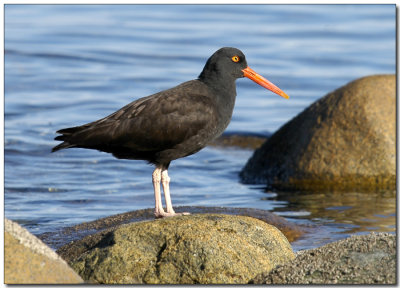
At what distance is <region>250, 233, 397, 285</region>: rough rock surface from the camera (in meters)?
4.99

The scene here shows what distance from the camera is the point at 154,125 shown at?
675 cm

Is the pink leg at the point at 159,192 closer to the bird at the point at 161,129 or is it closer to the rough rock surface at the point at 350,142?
the bird at the point at 161,129

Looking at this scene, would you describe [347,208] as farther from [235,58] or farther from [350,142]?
[235,58]

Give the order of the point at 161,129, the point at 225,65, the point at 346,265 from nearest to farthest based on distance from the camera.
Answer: the point at 346,265
the point at 161,129
the point at 225,65

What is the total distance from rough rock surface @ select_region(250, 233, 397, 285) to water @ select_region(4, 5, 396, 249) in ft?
7.99

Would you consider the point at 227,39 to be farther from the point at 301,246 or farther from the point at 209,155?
the point at 301,246

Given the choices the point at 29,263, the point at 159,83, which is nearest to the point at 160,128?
the point at 29,263

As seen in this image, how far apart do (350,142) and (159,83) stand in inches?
277

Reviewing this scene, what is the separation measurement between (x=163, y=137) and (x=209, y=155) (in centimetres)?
588

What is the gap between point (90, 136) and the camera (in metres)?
6.74

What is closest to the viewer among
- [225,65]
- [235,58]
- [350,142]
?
[225,65]

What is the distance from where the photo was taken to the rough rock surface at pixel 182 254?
5.48 metres

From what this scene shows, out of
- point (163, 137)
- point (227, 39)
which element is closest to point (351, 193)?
point (163, 137)

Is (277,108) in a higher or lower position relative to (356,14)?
lower
